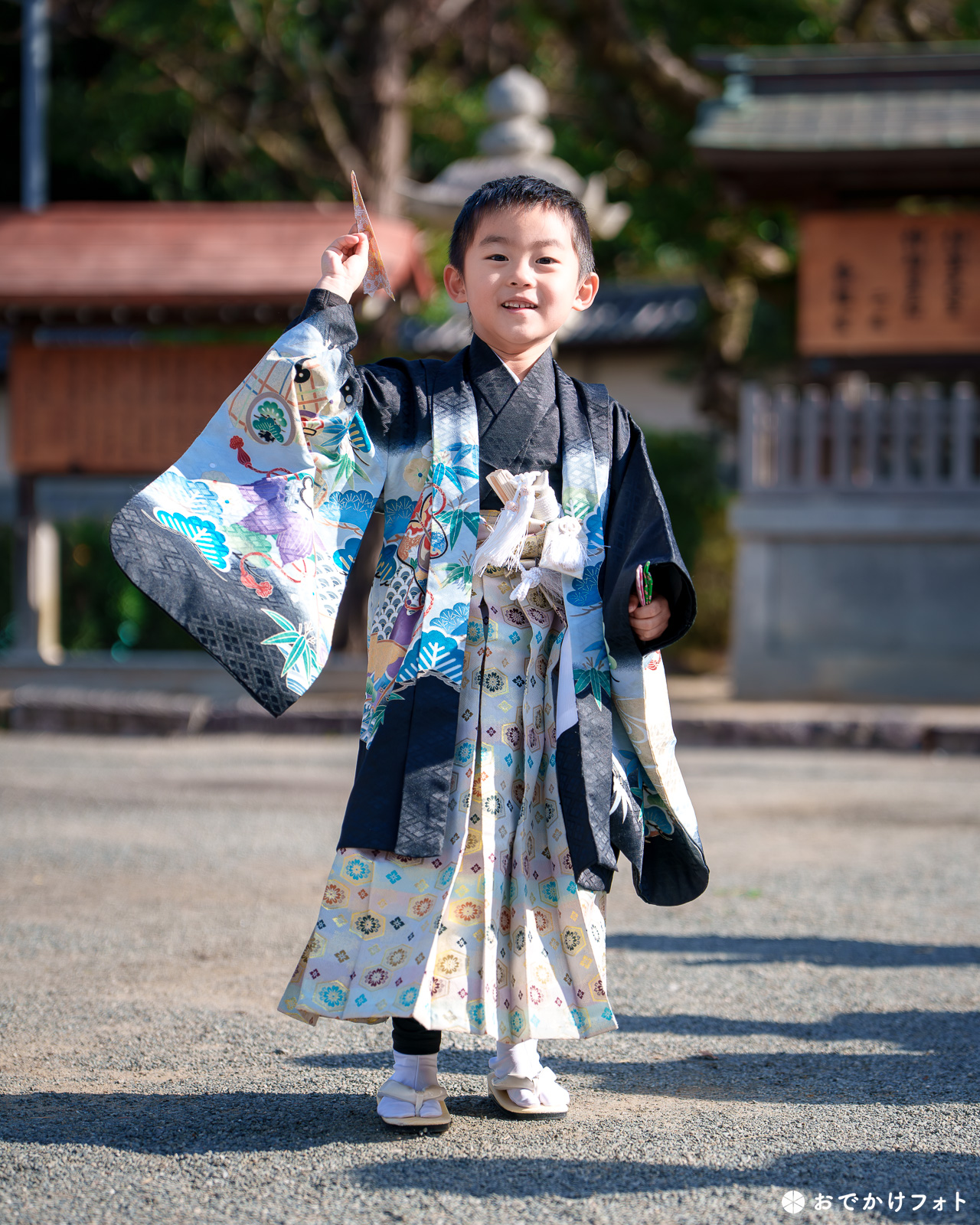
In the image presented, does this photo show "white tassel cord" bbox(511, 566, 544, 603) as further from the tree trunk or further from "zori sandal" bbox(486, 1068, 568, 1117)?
the tree trunk

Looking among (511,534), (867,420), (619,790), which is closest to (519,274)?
(511,534)

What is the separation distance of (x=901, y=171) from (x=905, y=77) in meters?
0.84

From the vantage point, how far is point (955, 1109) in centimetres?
269

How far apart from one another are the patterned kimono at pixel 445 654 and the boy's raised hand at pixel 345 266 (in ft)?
0.15

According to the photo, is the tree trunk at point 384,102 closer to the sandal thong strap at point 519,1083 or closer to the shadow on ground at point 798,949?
the shadow on ground at point 798,949

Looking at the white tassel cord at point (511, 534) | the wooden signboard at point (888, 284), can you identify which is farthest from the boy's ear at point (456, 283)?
the wooden signboard at point (888, 284)

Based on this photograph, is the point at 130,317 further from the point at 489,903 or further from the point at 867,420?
the point at 489,903

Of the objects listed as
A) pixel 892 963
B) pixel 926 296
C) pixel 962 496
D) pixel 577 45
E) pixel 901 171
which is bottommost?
pixel 892 963

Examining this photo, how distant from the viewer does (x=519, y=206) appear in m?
2.73

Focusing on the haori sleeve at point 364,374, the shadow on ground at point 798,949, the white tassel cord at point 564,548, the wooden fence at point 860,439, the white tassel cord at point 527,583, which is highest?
the wooden fence at point 860,439

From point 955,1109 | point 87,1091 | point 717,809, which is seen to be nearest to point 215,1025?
point 87,1091

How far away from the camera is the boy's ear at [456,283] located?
2873 millimetres

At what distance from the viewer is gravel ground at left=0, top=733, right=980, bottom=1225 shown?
89.8 inches

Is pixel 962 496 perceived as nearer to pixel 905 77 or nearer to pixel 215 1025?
pixel 905 77
